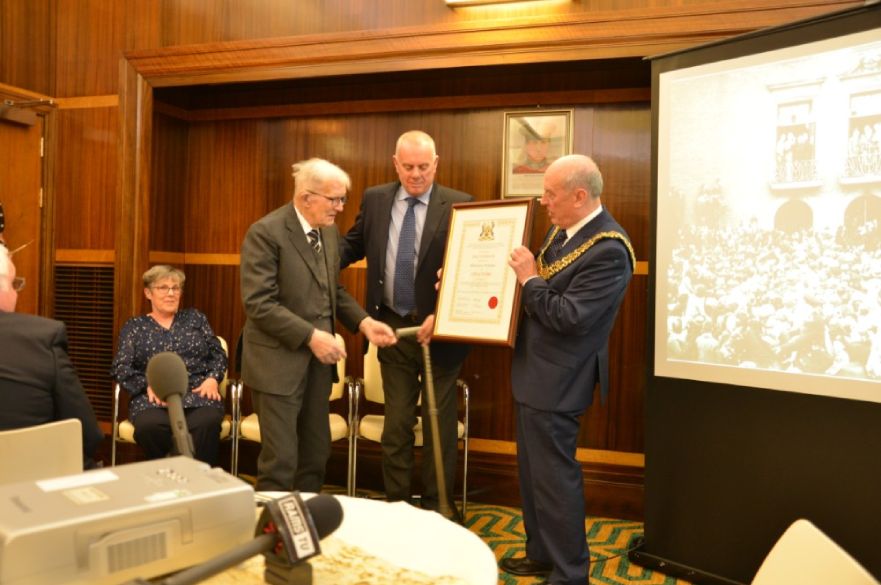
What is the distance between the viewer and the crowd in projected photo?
274cm

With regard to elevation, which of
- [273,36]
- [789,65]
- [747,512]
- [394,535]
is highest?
[273,36]

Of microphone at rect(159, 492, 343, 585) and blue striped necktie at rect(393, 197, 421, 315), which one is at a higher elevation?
blue striped necktie at rect(393, 197, 421, 315)

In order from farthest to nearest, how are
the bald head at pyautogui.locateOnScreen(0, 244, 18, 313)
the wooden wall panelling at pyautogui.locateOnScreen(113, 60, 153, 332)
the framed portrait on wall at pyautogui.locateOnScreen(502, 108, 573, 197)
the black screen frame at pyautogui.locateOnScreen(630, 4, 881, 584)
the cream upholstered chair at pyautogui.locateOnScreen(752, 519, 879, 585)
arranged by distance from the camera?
the wooden wall panelling at pyautogui.locateOnScreen(113, 60, 153, 332)
the framed portrait on wall at pyautogui.locateOnScreen(502, 108, 573, 197)
the black screen frame at pyautogui.locateOnScreen(630, 4, 881, 584)
the bald head at pyautogui.locateOnScreen(0, 244, 18, 313)
the cream upholstered chair at pyautogui.locateOnScreen(752, 519, 879, 585)

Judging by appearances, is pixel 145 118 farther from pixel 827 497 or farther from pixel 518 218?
pixel 827 497

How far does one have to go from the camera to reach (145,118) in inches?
179

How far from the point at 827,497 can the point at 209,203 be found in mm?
3893

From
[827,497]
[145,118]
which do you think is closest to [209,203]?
[145,118]

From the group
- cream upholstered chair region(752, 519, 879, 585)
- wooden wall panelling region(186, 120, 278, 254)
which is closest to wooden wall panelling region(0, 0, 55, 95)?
wooden wall panelling region(186, 120, 278, 254)

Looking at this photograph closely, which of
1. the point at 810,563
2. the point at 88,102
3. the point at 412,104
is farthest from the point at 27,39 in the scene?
the point at 810,563

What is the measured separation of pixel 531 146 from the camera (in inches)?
169

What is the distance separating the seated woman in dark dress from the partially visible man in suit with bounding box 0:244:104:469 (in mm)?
1422

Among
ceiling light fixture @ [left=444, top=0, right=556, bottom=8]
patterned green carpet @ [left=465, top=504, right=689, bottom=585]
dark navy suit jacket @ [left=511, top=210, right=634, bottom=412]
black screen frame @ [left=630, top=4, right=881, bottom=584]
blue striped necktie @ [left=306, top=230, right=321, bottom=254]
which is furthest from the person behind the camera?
ceiling light fixture @ [left=444, top=0, right=556, bottom=8]

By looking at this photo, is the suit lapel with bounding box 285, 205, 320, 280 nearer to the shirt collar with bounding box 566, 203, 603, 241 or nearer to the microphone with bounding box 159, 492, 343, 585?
the shirt collar with bounding box 566, 203, 603, 241

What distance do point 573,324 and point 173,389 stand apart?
1.74 m
